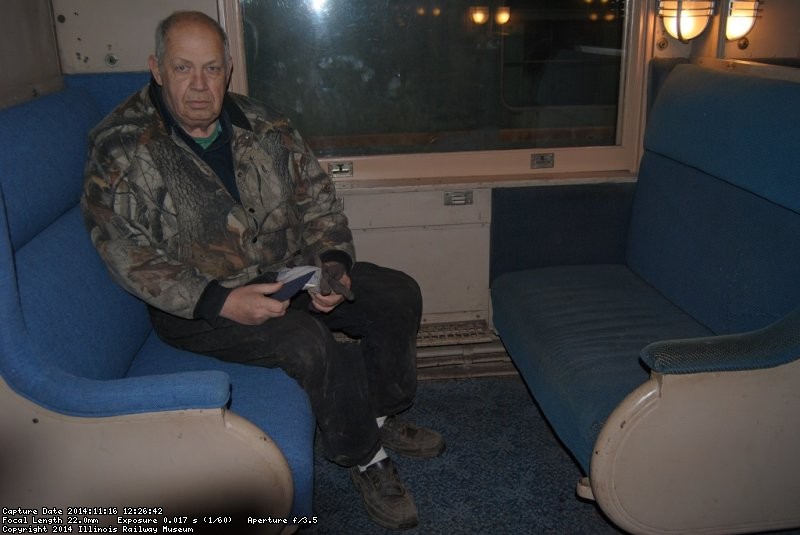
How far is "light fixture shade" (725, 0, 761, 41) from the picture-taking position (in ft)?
9.22

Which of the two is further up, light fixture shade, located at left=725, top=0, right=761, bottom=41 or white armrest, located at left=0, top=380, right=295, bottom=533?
light fixture shade, located at left=725, top=0, right=761, bottom=41

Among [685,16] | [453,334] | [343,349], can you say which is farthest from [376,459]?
[685,16]

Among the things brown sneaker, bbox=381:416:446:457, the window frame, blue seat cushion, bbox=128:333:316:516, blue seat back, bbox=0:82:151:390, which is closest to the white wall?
blue seat back, bbox=0:82:151:390

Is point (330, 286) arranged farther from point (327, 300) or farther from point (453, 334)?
point (453, 334)

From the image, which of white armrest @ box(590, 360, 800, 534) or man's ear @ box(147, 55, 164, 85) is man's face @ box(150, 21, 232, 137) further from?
white armrest @ box(590, 360, 800, 534)

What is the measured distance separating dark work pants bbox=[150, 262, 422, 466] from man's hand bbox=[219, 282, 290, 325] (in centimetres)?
4

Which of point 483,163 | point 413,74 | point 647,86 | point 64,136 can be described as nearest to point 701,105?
point 647,86

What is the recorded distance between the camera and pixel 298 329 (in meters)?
2.06

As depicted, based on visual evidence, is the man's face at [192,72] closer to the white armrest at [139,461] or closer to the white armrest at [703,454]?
the white armrest at [139,461]

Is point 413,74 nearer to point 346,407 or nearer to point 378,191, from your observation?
point 378,191

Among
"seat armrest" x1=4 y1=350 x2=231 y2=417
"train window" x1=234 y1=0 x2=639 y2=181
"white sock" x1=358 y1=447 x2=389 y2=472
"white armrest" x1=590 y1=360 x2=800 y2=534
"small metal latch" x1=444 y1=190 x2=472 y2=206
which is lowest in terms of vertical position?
"white sock" x1=358 y1=447 x2=389 y2=472

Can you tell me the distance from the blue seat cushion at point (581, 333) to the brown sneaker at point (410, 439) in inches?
17.1

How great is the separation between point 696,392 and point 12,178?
188 cm

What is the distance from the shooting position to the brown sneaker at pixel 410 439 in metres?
2.64
